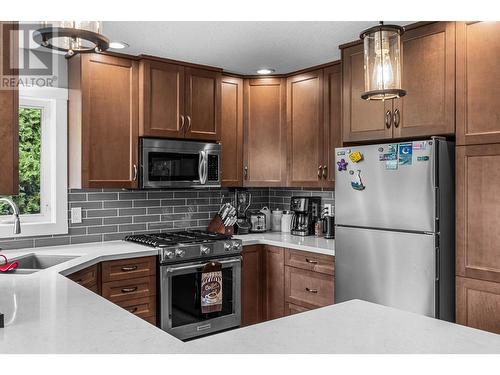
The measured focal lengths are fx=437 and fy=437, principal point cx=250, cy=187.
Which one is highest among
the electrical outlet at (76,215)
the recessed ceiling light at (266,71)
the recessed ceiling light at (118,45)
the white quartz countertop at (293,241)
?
the recessed ceiling light at (266,71)

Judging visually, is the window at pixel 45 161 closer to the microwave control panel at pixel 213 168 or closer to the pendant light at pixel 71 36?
the microwave control panel at pixel 213 168

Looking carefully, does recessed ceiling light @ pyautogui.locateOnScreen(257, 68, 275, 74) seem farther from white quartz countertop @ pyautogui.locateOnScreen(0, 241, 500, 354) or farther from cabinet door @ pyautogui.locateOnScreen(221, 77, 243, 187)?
white quartz countertop @ pyautogui.locateOnScreen(0, 241, 500, 354)

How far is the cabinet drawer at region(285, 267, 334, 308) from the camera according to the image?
316cm

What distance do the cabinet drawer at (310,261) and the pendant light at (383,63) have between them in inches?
61.9

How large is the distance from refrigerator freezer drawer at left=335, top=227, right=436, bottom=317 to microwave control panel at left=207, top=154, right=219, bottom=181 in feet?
3.83

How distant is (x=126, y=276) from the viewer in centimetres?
290

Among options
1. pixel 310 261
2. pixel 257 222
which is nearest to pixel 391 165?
pixel 310 261

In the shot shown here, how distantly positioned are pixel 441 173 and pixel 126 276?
2.06 meters

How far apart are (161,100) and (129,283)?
139 cm

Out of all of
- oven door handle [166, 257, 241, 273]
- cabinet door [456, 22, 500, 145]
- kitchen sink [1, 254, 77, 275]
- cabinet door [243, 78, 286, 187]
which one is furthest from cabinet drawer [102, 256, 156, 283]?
cabinet door [456, 22, 500, 145]

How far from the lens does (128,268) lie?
2912 mm

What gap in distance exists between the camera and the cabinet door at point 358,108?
113 inches

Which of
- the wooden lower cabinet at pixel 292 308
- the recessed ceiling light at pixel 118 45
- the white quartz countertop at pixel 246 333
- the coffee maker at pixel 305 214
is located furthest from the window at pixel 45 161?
the coffee maker at pixel 305 214

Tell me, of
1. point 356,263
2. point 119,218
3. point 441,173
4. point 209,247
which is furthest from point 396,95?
Answer: point 119,218
